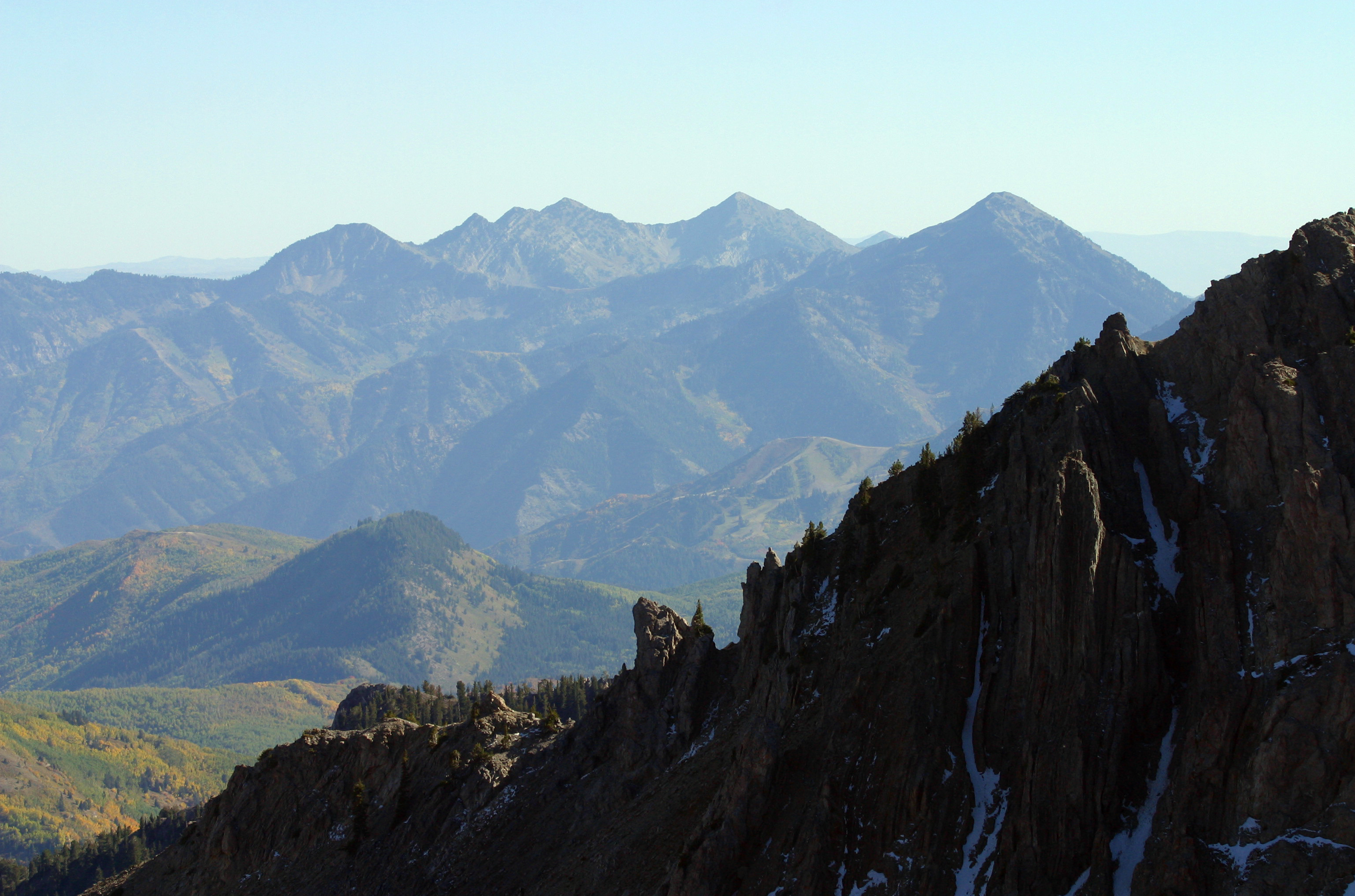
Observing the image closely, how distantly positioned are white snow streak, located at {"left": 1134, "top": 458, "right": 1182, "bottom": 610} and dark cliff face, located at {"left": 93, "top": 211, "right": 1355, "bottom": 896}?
5.5 inches

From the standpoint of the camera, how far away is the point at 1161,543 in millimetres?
58531

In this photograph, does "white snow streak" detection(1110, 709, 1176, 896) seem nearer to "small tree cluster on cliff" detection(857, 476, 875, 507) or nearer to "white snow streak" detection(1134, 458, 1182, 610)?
"white snow streak" detection(1134, 458, 1182, 610)

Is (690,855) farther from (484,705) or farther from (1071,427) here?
(484,705)

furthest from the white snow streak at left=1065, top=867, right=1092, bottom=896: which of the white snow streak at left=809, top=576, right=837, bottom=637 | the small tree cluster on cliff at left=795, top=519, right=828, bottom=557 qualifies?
the small tree cluster on cliff at left=795, top=519, right=828, bottom=557

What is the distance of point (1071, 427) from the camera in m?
62.4

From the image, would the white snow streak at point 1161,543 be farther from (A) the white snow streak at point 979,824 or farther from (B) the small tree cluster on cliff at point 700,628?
(B) the small tree cluster on cliff at point 700,628

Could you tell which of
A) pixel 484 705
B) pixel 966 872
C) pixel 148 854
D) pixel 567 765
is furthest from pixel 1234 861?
pixel 148 854

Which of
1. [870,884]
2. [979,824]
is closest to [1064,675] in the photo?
[979,824]

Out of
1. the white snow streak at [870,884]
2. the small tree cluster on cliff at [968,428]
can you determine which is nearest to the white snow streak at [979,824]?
the white snow streak at [870,884]

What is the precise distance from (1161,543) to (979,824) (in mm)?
17761

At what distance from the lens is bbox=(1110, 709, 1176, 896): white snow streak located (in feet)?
163

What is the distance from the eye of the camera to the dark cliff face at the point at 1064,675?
49031mm

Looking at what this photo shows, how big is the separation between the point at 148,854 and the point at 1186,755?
7638 inches

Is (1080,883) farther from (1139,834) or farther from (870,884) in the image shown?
(870,884)
